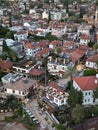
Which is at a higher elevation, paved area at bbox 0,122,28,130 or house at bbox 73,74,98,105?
house at bbox 73,74,98,105

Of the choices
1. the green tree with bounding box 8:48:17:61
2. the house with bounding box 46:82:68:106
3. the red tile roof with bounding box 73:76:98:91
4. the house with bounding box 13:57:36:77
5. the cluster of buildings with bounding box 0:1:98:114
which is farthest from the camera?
the green tree with bounding box 8:48:17:61

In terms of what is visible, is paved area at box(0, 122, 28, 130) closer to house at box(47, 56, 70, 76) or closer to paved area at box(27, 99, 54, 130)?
paved area at box(27, 99, 54, 130)

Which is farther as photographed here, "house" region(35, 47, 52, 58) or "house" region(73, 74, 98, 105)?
"house" region(35, 47, 52, 58)

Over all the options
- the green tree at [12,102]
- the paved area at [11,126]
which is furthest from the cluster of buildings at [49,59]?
the paved area at [11,126]

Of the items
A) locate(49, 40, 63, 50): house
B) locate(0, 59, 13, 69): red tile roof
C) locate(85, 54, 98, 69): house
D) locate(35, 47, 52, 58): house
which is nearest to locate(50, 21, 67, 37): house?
locate(49, 40, 63, 50): house

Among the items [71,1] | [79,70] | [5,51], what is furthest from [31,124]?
[71,1]

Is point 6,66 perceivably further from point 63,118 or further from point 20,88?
point 63,118
